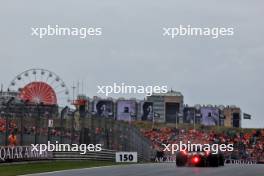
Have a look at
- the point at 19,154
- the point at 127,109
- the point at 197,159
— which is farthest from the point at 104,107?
the point at 197,159

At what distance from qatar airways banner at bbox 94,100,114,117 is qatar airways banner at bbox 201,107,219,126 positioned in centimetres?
892

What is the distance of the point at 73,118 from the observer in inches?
1262

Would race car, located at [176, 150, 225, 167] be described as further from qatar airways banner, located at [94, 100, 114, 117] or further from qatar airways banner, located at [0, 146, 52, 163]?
qatar airways banner, located at [94, 100, 114, 117]

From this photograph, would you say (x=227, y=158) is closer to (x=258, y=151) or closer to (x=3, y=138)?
(x=258, y=151)

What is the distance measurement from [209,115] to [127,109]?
7522 mm

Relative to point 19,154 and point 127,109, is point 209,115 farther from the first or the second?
point 19,154

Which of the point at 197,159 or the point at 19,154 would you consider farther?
the point at 19,154

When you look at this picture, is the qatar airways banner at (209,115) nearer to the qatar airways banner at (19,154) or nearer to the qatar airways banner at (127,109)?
the qatar airways banner at (127,109)

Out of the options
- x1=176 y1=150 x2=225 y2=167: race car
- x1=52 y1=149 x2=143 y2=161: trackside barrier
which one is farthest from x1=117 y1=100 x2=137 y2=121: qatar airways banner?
x1=176 y1=150 x2=225 y2=167: race car

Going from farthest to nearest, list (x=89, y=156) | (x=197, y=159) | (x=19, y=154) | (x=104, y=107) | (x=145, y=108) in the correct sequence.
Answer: (x=145, y=108) < (x=104, y=107) < (x=89, y=156) < (x=19, y=154) < (x=197, y=159)

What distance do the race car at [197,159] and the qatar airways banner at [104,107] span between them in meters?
22.3

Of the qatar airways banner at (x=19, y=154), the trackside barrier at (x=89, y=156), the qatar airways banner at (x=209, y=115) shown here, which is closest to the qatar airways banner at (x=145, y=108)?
the qatar airways banner at (x=209, y=115)

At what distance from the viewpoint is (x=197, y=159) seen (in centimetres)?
2877

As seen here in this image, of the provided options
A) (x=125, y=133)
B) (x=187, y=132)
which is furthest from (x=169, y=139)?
(x=125, y=133)
